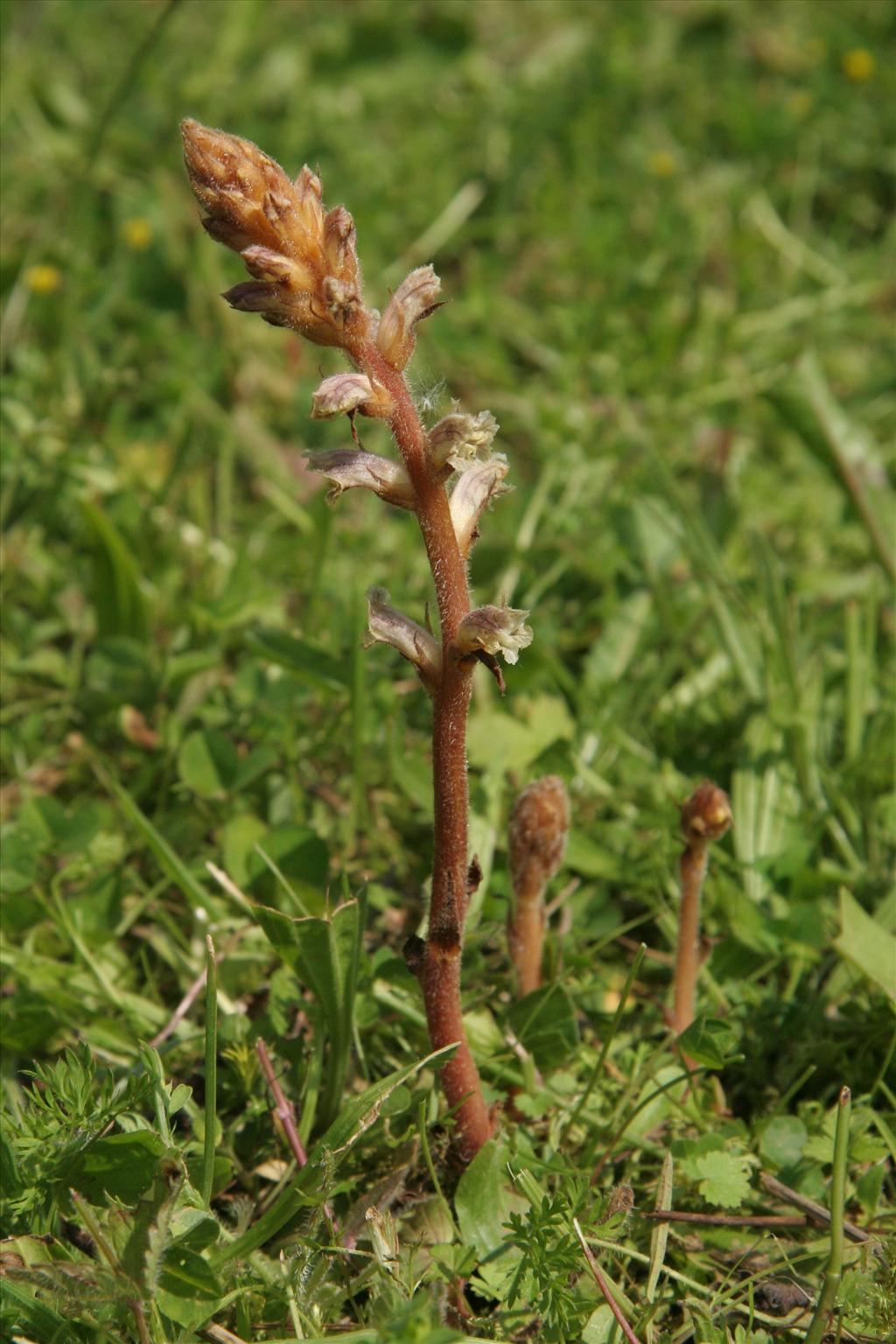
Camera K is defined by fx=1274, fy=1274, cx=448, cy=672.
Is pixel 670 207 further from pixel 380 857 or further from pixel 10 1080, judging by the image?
pixel 10 1080

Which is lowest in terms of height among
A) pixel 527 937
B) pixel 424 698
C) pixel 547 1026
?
pixel 547 1026

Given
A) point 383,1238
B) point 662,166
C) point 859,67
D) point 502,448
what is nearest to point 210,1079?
point 383,1238

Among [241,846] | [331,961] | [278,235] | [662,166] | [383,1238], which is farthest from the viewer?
[662,166]

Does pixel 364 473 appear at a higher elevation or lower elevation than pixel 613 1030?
higher

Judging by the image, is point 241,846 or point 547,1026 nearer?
point 547,1026

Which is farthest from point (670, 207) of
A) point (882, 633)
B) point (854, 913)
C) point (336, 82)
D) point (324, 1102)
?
point (324, 1102)

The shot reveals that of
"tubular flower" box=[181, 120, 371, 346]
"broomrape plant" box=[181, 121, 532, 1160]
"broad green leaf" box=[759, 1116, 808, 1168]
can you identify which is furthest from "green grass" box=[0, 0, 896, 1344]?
"tubular flower" box=[181, 120, 371, 346]

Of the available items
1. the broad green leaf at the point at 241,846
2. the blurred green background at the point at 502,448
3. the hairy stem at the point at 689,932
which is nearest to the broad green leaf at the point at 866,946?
the blurred green background at the point at 502,448

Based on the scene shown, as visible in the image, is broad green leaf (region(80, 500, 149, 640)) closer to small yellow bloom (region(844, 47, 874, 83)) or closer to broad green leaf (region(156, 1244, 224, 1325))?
broad green leaf (region(156, 1244, 224, 1325))

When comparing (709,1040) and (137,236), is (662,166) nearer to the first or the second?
(137,236)
